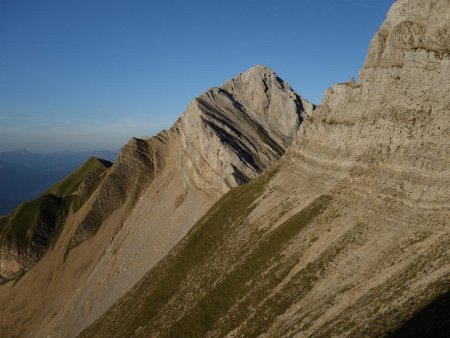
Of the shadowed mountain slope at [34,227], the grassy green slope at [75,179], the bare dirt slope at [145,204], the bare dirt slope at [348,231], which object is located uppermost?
the grassy green slope at [75,179]

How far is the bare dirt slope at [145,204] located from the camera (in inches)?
3236

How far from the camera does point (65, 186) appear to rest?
144 metres

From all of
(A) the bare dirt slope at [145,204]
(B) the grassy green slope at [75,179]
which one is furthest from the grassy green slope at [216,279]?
(B) the grassy green slope at [75,179]

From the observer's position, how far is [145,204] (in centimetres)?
9825

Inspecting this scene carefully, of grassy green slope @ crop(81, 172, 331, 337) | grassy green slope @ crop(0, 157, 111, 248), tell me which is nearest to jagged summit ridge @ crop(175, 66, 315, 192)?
grassy green slope @ crop(81, 172, 331, 337)

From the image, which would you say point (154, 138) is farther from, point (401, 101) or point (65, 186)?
point (401, 101)

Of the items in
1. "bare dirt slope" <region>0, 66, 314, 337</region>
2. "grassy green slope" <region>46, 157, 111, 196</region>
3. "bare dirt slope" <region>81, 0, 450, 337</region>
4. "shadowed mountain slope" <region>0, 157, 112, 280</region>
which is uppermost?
"grassy green slope" <region>46, 157, 111, 196</region>

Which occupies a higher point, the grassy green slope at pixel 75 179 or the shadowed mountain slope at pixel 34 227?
the grassy green slope at pixel 75 179

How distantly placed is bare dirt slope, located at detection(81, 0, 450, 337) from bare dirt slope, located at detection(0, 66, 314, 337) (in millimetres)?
14770

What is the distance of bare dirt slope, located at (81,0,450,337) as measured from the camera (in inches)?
1332

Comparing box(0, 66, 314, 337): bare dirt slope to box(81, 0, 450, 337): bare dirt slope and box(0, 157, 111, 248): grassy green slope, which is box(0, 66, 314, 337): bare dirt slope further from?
box(81, 0, 450, 337): bare dirt slope

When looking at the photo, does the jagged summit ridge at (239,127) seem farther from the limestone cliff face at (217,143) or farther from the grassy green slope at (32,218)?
the grassy green slope at (32,218)

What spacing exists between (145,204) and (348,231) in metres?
63.0

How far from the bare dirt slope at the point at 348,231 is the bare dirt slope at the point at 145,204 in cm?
1477
